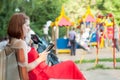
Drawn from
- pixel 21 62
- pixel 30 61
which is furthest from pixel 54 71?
pixel 21 62

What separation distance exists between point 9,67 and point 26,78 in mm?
244

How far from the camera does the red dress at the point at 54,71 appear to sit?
4410 millimetres

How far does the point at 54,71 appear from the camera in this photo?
450 centimetres

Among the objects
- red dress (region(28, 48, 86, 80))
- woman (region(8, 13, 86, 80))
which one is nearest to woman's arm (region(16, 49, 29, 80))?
woman (region(8, 13, 86, 80))

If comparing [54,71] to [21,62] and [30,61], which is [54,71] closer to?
[30,61]

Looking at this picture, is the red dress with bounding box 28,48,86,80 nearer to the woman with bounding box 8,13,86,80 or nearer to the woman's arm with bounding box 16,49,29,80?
the woman with bounding box 8,13,86,80

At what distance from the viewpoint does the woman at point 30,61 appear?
4238 mm

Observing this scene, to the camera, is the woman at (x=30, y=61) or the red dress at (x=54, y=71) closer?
the woman at (x=30, y=61)

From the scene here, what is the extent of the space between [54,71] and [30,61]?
0.28 metres

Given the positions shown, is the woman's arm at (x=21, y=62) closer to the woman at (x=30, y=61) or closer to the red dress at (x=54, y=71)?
the woman at (x=30, y=61)

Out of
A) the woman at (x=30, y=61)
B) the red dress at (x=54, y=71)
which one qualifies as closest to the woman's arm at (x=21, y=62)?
the woman at (x=30, y=61)

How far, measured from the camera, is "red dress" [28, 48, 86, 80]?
4.41 metres

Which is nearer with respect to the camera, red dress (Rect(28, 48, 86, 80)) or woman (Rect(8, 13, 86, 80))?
woman (Rect(8, 13, 86, 80))

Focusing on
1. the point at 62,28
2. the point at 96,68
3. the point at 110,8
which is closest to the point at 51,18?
the point at 62,28
